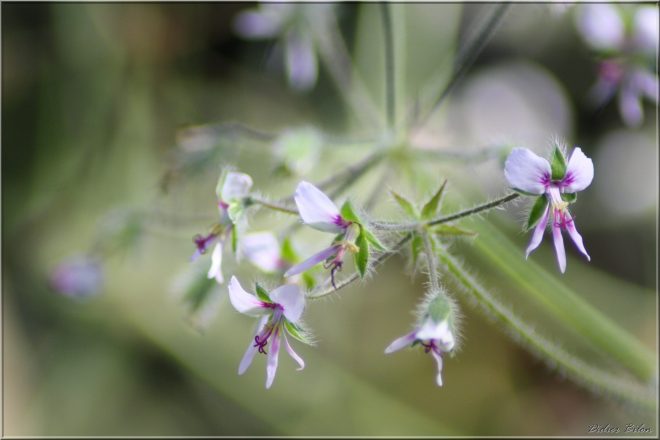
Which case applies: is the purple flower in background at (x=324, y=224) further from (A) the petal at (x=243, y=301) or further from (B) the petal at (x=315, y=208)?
(A) the petal at (x=243, y=301)

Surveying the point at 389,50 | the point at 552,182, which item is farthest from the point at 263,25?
the point at 552,182

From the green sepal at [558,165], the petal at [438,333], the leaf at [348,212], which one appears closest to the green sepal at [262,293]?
the leaf at [348,212]

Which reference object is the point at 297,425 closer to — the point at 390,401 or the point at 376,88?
the point at 390,401

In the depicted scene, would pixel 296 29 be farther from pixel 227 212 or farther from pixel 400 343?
pixel 400 343

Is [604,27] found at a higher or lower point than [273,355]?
higher

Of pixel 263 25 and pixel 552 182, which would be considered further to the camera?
pixel 263 25

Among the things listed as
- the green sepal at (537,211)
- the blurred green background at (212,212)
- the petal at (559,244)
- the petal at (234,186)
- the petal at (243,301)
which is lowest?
the blurred green background at (212,212)

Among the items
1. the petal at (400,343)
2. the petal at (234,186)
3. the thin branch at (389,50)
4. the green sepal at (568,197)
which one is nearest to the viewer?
the petal at (400,343)
